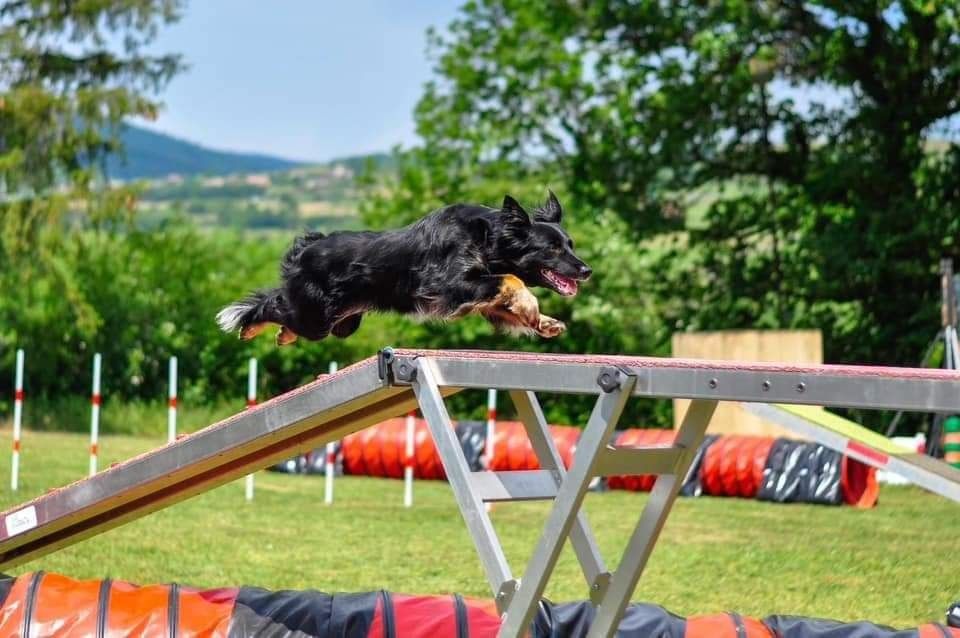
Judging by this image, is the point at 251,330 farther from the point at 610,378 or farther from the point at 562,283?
the point at 610,378

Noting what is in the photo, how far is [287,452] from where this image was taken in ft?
15.7

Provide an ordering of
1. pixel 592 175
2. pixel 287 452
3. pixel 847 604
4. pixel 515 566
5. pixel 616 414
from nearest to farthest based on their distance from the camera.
Result: pixel 616 414 < pixel 287 452 < pixel 847 604 < pixel 515 566 < pixel 592 175

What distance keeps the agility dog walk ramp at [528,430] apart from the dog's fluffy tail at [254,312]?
0.76m

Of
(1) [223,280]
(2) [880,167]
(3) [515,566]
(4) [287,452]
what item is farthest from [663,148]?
(4) [287,452]

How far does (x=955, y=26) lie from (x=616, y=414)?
1262cm

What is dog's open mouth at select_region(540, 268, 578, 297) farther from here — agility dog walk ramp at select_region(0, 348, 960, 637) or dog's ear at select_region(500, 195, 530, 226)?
agility dog walk ramp at select_region(0, 348, 960, 637)

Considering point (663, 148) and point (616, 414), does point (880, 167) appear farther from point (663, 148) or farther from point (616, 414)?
point (616, 414)

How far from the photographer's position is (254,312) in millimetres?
5500

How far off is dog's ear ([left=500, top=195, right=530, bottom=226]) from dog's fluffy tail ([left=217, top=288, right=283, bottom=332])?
41.7 inches

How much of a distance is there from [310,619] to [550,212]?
179cm

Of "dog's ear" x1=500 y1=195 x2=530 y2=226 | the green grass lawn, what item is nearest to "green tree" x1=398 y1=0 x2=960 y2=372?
the green grass lawn

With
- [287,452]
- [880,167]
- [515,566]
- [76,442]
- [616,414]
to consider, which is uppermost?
[880,167]

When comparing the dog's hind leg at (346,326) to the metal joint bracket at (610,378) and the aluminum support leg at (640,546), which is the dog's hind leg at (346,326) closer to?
the aluminum support leg at (640,546)

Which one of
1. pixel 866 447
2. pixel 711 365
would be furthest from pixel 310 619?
pixel 866 447
